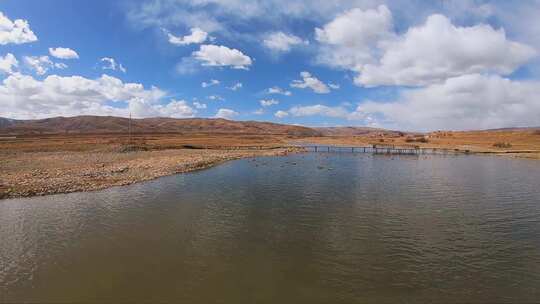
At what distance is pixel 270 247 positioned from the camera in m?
17.7

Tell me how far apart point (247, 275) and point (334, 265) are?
4.41m

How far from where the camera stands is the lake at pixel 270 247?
43.0ft

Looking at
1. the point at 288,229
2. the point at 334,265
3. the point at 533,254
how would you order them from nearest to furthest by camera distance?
the point at 334,265, the point at 533,254, the point at 288,229

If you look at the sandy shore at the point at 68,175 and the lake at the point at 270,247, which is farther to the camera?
the sandy shore at the point at 68,175

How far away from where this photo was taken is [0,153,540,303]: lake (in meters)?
13.1

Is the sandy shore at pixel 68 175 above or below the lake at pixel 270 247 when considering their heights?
above

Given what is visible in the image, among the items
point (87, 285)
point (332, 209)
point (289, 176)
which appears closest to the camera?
point (87, 285)

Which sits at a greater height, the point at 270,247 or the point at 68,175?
the point at 68,175

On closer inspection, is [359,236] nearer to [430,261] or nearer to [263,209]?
[430,261]

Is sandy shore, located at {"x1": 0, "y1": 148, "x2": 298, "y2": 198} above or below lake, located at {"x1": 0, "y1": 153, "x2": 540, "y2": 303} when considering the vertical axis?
above

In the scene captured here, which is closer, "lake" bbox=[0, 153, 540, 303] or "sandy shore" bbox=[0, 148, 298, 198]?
"lake" bbox=[0, 153, 540, 303]

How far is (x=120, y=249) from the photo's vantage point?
682 inches

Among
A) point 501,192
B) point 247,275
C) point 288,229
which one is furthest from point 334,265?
point 501,192

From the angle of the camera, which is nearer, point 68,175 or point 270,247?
point 270,247
